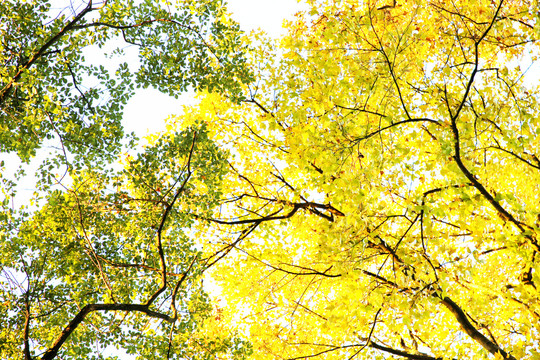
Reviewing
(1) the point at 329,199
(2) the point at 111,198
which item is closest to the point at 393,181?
(1) the point at 329,199

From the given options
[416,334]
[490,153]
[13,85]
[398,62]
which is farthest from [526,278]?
[13,85]

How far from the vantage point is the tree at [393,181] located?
13.1 ft

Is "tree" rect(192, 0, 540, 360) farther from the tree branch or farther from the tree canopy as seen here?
the tree branch

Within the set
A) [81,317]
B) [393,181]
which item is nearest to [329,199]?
[393,181]

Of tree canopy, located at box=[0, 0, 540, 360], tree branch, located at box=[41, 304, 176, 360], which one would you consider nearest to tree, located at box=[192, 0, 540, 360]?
tree canopy, located at box=[0, 0, 540, 360]

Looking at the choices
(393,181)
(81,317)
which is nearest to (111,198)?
(81,317)

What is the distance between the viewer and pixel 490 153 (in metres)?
5.31

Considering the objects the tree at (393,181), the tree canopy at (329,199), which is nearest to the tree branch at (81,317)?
the tree canopy at (329,199)

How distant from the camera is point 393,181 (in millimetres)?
5625

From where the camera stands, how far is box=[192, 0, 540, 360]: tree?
401 cm

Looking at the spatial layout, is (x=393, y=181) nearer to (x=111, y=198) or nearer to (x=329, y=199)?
(x=329, y=199)

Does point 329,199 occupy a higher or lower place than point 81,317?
higher

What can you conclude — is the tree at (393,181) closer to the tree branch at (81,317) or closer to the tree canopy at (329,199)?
the tree canopy at (329,199)

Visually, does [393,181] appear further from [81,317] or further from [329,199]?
[81,317]
